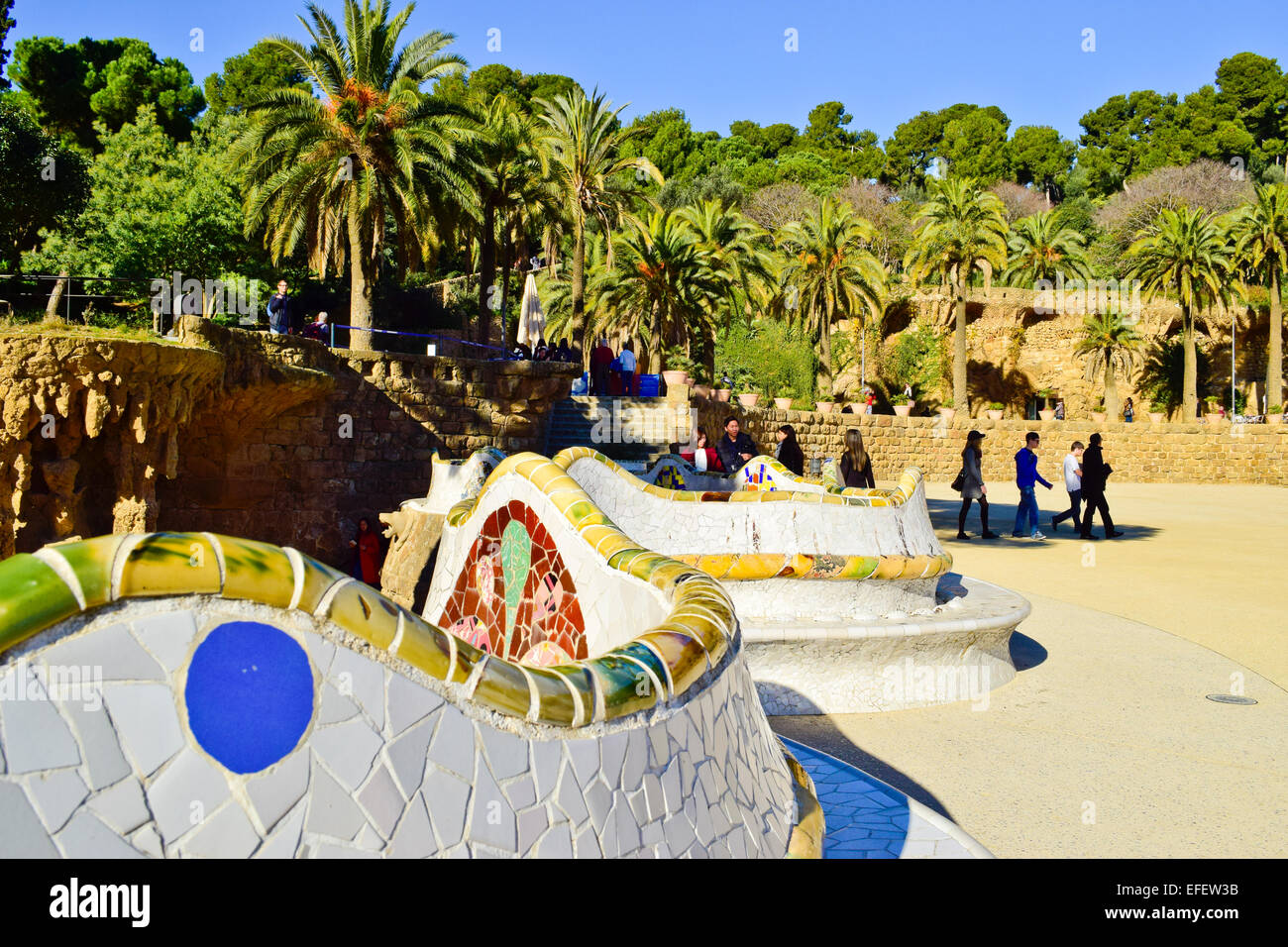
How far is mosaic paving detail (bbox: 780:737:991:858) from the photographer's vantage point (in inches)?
128

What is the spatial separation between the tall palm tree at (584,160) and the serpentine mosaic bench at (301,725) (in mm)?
23169

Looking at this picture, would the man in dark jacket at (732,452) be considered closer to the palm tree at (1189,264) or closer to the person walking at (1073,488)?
the person walking at (1073,488)

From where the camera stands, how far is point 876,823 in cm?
351

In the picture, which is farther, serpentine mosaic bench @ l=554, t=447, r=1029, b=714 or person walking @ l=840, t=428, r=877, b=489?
person walking @ l=840, t=428, r=877, b=489

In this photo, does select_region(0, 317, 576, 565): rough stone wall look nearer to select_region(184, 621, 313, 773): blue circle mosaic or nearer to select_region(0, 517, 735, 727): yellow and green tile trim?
select_region(0, 517, 735, 727): yellow and green tile trim

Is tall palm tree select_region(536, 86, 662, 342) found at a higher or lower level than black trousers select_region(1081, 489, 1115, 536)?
higher

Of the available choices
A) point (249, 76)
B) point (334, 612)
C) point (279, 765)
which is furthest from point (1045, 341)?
point (279, 765)

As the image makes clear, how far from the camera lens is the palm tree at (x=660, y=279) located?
1046 inches

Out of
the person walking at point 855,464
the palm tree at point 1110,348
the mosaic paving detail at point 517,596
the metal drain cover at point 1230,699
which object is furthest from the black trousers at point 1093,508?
the palm tree at point 1110,348

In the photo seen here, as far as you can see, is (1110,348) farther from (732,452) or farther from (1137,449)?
(732,452)

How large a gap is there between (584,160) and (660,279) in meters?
3.72

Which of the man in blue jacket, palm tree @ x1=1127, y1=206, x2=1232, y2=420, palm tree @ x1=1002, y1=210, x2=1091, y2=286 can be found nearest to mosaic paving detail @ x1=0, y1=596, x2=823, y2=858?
the man in blue jacket

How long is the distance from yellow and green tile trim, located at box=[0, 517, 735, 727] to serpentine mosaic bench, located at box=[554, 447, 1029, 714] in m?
3.55

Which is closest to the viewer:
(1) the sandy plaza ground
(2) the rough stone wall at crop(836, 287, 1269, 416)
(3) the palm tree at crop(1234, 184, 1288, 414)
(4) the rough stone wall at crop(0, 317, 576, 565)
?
(1) the sandy plaza ground
